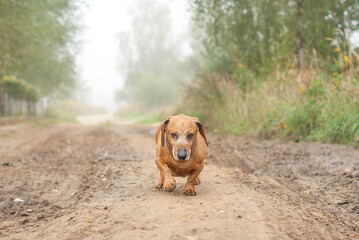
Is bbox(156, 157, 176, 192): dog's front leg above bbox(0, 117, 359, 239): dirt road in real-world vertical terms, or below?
above

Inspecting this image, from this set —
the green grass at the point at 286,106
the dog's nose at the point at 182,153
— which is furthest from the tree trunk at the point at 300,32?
the dog's nose at the point at 182,153

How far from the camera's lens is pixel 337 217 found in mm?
3393

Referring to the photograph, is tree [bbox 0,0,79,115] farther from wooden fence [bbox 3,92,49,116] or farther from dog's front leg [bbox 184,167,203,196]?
dog's front leg [bbox 184,167,203,196]

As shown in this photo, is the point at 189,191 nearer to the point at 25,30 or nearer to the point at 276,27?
the point at 276,27

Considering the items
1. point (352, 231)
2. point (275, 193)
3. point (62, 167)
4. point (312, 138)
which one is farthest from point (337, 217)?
point (62, 167)

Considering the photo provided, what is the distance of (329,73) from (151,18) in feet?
152

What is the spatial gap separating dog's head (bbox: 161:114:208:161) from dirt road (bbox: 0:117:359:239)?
492 millimetres

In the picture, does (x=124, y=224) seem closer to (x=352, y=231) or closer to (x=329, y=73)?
(x=352, y=231)

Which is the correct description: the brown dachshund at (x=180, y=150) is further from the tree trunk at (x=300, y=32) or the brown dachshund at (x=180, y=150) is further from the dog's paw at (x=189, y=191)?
the tree trunk at (x=300, y=32)

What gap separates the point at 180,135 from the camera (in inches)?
134

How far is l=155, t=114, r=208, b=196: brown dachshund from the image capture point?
Result: 336cm

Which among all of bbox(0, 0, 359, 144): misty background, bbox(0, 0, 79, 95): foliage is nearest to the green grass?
bbox(0, 0, 359, 144): misty background

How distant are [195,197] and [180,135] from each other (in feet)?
2.29

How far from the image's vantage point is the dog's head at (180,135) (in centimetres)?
331
